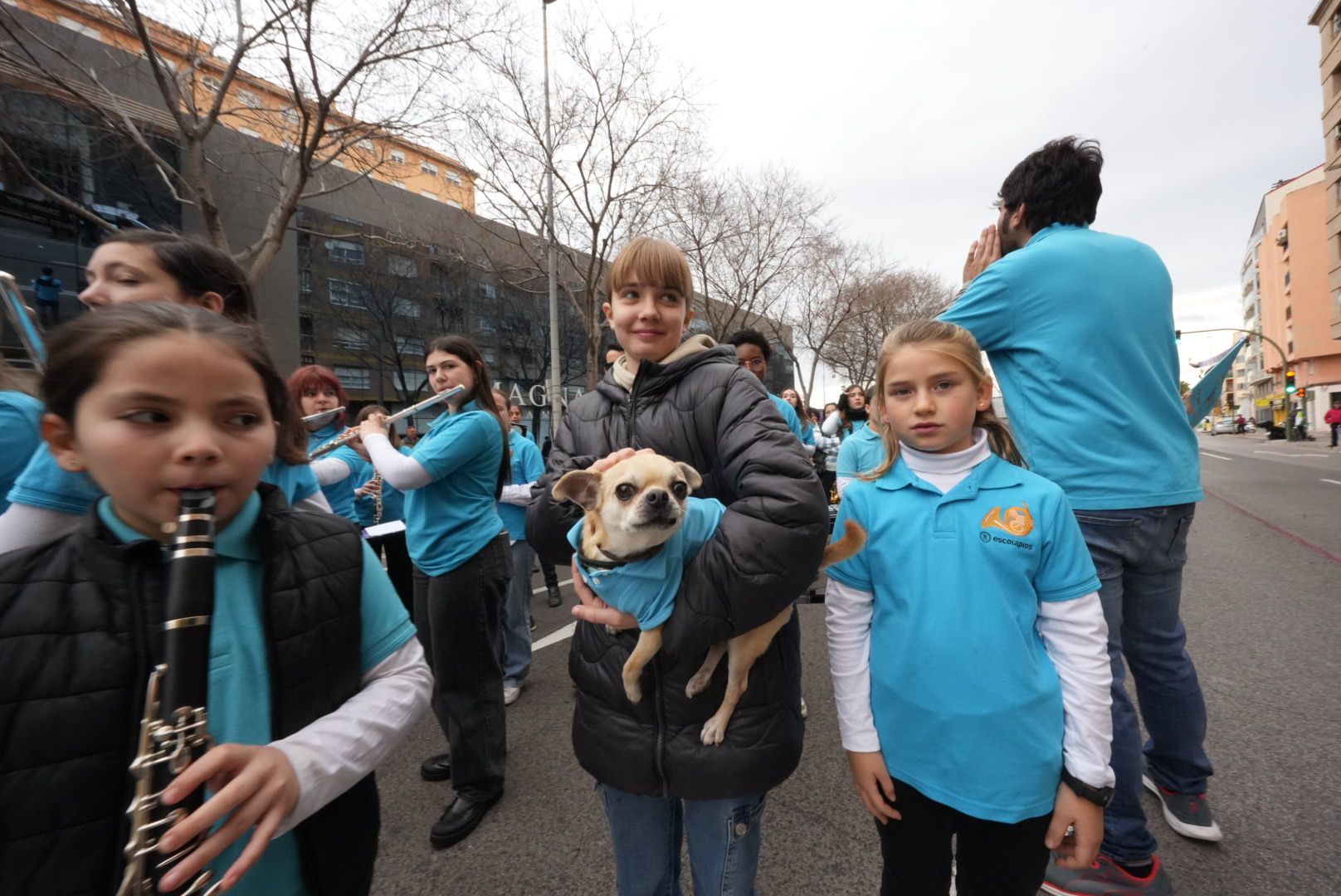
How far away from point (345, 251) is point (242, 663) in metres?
24.6

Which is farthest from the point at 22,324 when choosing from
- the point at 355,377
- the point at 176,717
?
the point at 355,377

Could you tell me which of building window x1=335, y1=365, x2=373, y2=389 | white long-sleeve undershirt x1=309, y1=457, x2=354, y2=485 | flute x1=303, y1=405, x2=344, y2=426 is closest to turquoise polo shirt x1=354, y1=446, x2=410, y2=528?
flute x1=303, y1=405, x2=344, y2=426

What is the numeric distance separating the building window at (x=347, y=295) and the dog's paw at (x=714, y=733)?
79.8ft

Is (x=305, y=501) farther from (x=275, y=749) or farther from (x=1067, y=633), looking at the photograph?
(x=1067, y=633)

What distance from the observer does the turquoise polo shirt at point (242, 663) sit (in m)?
Result: 0.97

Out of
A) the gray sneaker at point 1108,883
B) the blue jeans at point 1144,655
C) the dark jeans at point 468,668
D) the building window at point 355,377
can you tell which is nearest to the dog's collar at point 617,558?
the dark jeans at point 468,668

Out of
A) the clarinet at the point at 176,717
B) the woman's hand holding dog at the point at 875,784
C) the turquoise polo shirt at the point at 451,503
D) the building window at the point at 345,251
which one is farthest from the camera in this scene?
the building window at the point at 345,251

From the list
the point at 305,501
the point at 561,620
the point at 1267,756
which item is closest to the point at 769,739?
the point at 305,501

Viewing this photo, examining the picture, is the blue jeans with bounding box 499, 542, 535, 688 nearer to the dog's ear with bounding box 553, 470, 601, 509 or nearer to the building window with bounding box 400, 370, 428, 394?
the dog's ear with bounding box 553, 470, 601, 509

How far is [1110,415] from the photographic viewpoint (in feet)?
6.17

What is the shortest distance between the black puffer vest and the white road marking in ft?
13.2

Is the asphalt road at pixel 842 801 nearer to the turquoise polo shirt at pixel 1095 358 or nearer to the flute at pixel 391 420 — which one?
the turquoise polo shirt at pixel 1095 358

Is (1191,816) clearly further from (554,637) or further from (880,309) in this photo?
(880,309)

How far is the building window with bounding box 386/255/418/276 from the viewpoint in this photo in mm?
21672
